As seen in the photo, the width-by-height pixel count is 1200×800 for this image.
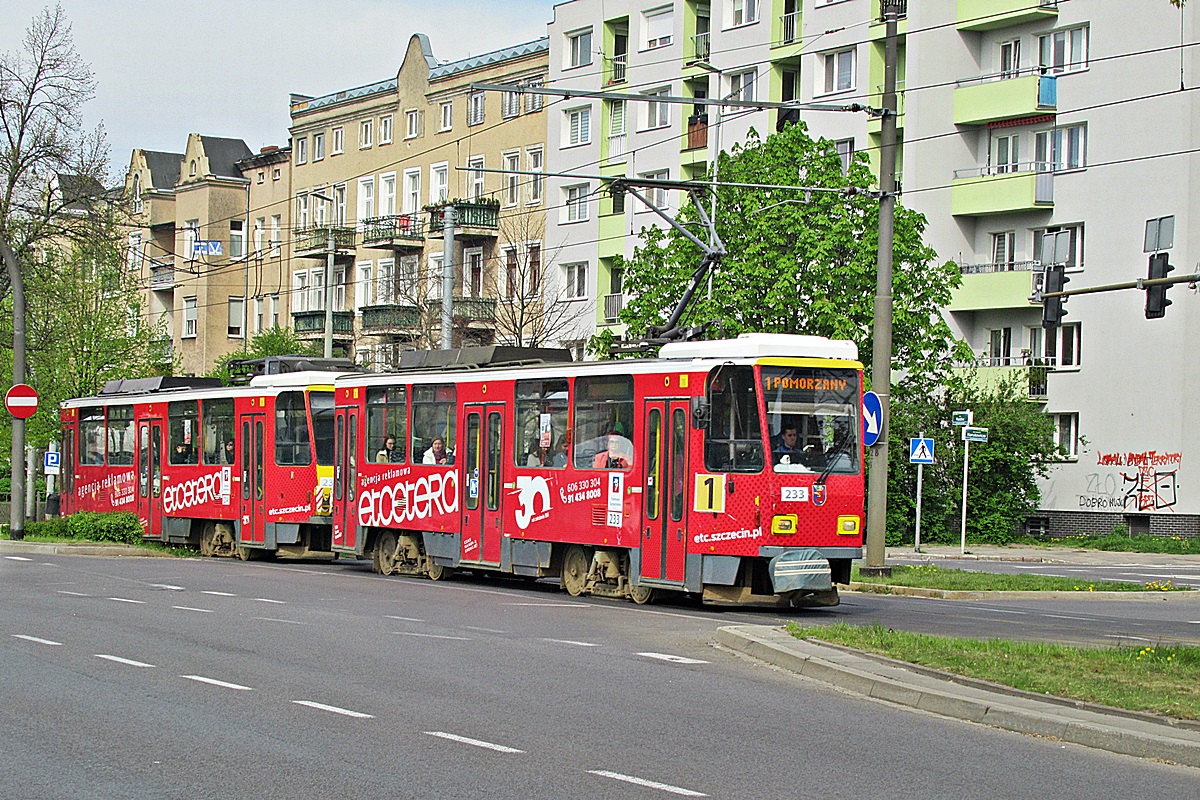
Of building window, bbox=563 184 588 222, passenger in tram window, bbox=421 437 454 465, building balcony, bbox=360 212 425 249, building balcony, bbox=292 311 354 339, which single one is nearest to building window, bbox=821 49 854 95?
building window, bbox=563 184 588 222

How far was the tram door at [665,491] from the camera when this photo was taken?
20297mm

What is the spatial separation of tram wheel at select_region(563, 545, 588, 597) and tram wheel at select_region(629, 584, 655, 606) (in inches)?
50.8

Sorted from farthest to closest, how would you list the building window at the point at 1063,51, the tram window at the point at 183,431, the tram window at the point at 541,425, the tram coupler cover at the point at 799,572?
1. the building window at the point at 1063,51
2. the tram window at the point at 183,431
3. the tram window at the point at 541,425
4. the tram coupler cover at the point at 799,572

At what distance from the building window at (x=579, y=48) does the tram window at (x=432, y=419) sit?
117ft

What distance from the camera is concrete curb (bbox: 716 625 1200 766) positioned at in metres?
10.1

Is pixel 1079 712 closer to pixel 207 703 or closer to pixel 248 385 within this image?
pixel 207 703

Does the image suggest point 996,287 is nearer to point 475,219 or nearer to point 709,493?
point 475,219

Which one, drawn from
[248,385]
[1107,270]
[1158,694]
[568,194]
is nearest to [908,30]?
[1107,270]

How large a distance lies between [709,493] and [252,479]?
13.6m

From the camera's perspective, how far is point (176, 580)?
78.4 feet

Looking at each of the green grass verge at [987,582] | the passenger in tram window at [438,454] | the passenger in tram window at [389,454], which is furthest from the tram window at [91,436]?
the green grass verge at [987,582]

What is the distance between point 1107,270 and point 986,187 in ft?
15.2

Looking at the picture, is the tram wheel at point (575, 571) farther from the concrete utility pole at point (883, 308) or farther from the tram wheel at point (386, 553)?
the concrete utility pole at point (883, 308)

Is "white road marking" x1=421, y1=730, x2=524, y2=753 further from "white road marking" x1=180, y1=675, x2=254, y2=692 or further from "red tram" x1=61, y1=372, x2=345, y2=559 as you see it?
"red tram" x1=61, y1=372, x2=345, y2=559
